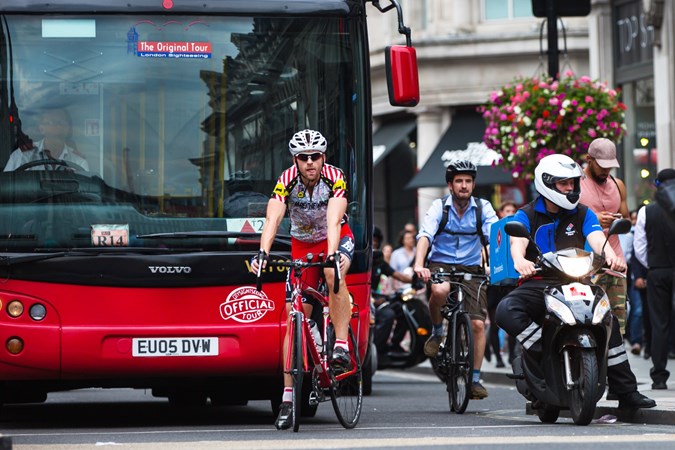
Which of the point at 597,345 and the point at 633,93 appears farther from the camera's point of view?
the point at 633,93

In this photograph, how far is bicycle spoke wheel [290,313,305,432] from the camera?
10.5 m

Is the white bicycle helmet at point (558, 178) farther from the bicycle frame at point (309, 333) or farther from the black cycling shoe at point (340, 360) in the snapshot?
the black cycling shoe at point (340, 360)

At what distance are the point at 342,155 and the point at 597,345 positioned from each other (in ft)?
7.87

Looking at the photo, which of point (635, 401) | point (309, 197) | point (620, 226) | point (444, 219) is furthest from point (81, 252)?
point (635, 401)

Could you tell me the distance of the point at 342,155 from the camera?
12.1 metres

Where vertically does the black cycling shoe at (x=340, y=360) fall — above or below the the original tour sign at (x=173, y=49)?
below

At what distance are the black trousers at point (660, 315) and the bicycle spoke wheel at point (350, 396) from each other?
382 cm

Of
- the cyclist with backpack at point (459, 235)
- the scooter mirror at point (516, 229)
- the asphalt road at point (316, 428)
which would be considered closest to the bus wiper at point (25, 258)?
the asphalt road at point (316, 428)

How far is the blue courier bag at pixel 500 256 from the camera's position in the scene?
12.2 m

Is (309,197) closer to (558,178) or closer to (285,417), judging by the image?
(285,417)

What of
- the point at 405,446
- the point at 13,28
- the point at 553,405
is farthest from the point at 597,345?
the point at 13,28

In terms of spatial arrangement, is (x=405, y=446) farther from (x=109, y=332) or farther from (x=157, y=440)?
(x=109, y=332)

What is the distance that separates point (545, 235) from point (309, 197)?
1513 millimetres

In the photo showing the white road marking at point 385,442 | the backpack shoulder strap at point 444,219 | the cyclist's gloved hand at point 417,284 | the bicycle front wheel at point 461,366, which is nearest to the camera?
the white road marking at point 385,442
